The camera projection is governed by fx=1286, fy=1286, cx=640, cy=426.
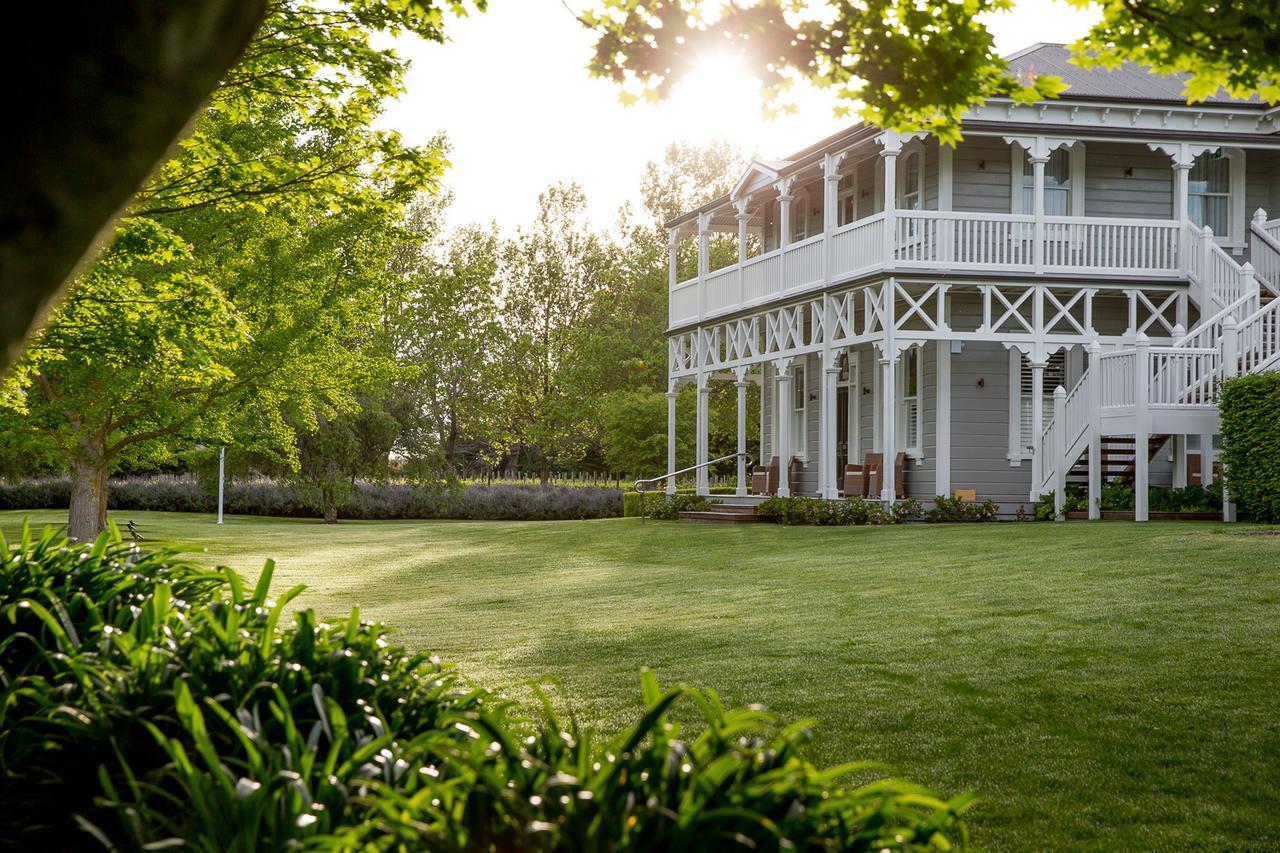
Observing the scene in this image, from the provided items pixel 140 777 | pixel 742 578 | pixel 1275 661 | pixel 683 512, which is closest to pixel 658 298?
pixel 683 512

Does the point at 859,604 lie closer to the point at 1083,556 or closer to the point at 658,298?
the point at 1083,556

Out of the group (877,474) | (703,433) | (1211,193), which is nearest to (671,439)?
(703,433)

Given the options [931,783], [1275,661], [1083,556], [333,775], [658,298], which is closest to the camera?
[333,775]

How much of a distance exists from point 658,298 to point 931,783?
138ft

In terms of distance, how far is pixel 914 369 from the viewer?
972 inches

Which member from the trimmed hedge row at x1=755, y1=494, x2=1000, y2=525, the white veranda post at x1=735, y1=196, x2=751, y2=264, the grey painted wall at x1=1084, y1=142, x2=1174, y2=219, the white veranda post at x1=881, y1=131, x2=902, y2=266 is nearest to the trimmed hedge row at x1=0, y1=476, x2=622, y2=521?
the white veranda post at x1=735, y1=196, x2=751, y2=264

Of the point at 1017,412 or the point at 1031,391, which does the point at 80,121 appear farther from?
the point at 1031,391

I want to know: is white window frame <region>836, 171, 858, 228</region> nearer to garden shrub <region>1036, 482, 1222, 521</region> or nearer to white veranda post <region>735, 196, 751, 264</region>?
white veranda post <region>735, 196, 751, 264</region>

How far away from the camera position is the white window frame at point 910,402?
23797mm

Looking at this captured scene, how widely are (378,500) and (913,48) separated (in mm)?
33984

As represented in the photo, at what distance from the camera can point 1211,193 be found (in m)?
23.8

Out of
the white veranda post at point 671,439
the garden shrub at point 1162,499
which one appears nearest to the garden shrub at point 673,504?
the white veranda post at point 671,439

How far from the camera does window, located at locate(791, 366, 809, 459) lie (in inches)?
1113

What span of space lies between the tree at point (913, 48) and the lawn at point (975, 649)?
2914mm
